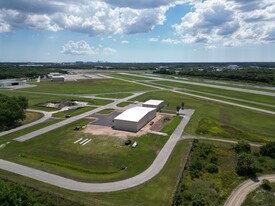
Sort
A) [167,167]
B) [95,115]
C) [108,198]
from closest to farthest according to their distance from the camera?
1. [108,198]
2. [167,167]
3. [95,115]

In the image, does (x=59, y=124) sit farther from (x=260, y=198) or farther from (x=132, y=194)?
(x=260, y=198)

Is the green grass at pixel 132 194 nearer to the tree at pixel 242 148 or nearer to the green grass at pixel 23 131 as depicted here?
the green grass at pixel 23 131

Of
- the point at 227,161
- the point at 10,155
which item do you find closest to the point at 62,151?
the point at 10,155

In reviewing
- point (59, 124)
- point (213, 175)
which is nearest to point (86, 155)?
point (213, 175)

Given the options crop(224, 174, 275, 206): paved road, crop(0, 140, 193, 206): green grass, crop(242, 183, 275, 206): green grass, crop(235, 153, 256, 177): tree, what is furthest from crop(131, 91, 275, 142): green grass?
crop(0, 140, 193, 206): green grass

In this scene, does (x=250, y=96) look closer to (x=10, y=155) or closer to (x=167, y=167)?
(x=167, y=167)

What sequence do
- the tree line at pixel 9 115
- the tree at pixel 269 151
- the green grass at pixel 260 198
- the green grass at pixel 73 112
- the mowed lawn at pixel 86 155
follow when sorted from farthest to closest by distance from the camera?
the green grass at pixel 73 112
the tree line at pixel 9 115
the tree at pixel 269 151
the mowed lawn at pixel 86 155
the green grass at pixel 260 198

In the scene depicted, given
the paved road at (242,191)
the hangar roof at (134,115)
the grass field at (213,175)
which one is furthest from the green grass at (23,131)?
the paved road at (242,191)
